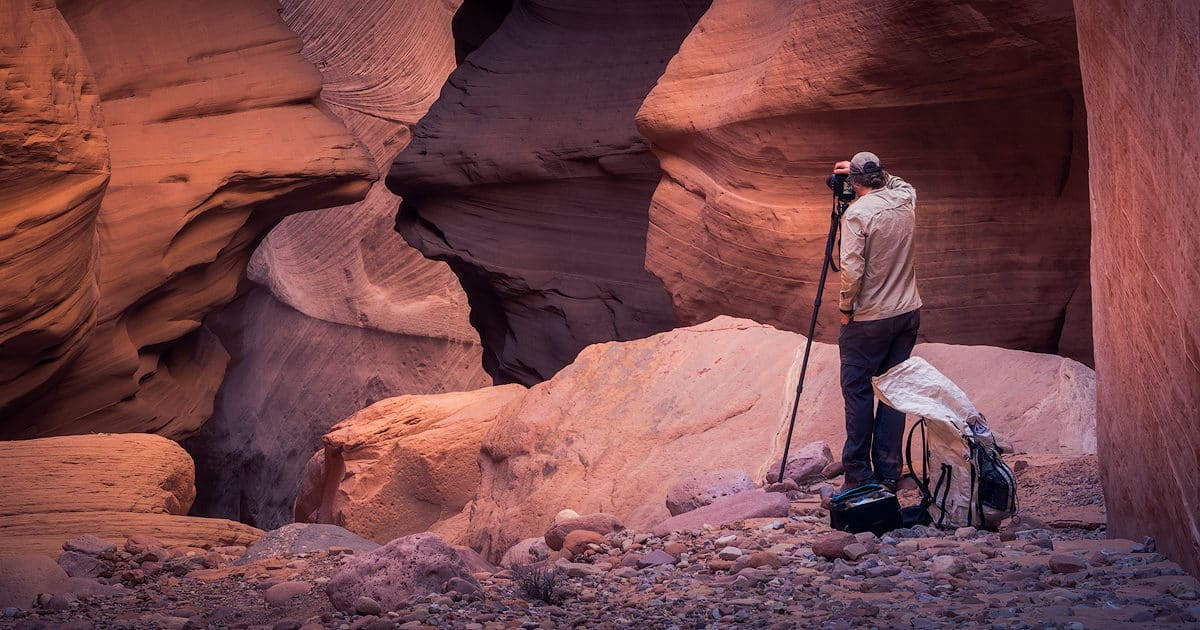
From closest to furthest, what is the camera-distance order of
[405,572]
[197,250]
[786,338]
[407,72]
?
1. [405,572]
2. [786,338]
3. [197,250]
4. [407,72]

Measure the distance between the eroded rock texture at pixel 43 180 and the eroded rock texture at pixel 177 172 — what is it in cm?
128

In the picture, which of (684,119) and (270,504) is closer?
(684,119)

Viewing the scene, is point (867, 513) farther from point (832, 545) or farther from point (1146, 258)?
point (1146, 258)

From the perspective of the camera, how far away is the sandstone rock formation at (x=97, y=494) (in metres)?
6.62

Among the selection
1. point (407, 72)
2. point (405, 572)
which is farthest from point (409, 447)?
point (407, 72)

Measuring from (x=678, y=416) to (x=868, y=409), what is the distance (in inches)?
69.8

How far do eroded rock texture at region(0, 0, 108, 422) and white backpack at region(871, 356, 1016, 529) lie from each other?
676 cm

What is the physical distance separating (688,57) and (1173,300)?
7.24m

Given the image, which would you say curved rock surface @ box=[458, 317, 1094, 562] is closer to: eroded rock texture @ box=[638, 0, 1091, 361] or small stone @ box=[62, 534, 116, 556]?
eroded rock texture @ box=[638, 0, 1091, 361]

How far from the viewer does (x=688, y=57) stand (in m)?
9.91

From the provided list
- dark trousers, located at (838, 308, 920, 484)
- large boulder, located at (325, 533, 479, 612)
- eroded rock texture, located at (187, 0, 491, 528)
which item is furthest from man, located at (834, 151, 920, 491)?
eroded rock texture, located at (187, 0, 491, 528)

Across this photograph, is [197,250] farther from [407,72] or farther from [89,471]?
[407,72]

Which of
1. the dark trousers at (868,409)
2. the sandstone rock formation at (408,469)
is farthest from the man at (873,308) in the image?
the sandstone rock formation at (408,469)

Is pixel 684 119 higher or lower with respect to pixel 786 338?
higher
